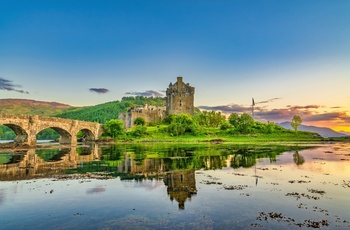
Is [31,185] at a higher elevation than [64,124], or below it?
below

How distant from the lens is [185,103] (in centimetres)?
13438

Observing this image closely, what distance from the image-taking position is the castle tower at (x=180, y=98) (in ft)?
439

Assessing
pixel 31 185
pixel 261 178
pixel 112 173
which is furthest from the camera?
pixel 112 173

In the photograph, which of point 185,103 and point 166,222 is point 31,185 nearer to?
point 166,222

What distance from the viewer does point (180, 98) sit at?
134m

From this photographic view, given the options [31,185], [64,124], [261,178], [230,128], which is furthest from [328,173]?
[230,128]

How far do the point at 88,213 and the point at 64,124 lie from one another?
66.1 m

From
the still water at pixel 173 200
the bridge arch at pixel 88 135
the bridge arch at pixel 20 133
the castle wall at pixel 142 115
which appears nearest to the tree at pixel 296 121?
the castle wall at pixel 142 115

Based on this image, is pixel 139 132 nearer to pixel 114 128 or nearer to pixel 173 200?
pixel 114 128

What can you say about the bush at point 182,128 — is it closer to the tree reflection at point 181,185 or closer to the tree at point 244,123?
the tree at point 244,123

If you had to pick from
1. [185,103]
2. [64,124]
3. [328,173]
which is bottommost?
[328,173]

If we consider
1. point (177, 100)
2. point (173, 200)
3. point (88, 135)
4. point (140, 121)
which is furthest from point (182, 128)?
point (173, 200)

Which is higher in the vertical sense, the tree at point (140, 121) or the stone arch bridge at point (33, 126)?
the tree at point (140, 121)

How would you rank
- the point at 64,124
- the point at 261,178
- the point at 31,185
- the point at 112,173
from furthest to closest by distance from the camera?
the point at 64,124, the point at 112,173, the point at 261,178, the point at 31,185
